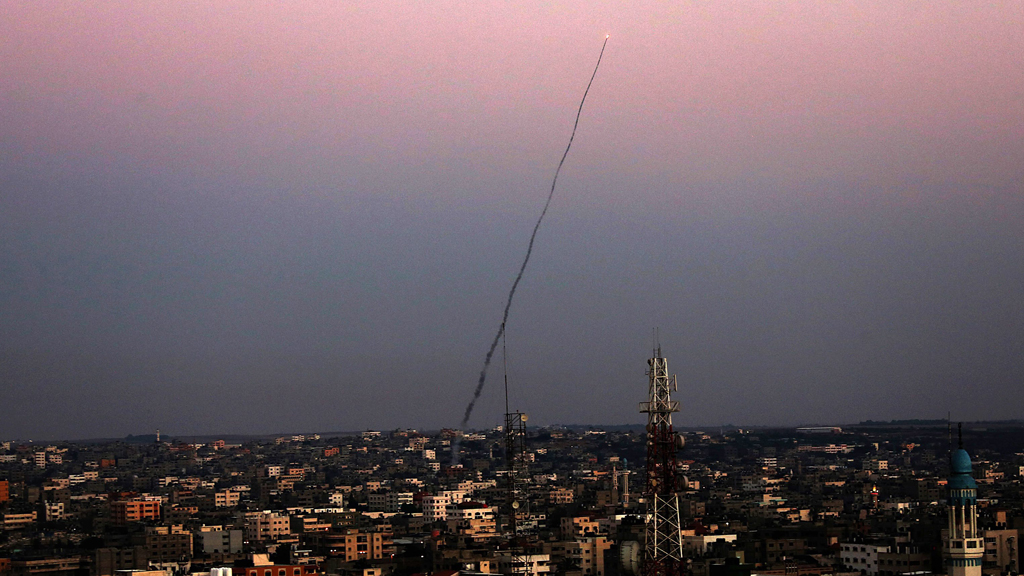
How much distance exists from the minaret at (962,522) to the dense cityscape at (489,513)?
732 millimetres

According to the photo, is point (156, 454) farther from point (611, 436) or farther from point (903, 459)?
point (903, 459)

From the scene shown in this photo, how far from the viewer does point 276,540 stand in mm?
65875

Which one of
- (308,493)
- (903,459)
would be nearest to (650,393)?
(308,493)

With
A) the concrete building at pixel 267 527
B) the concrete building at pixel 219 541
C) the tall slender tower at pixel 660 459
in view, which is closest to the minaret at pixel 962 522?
the tall slender tower at pixel 660 459

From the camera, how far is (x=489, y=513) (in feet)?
239

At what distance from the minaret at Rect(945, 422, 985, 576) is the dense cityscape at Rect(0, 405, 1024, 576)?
2.40ft

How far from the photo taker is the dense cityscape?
49.4 m

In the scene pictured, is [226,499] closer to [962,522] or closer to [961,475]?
[962,522]

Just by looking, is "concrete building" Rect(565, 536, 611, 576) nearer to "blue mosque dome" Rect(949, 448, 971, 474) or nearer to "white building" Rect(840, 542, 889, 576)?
"white building" Rect(840, 542, 889, 576)

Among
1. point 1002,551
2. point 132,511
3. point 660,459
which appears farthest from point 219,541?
point 660,459

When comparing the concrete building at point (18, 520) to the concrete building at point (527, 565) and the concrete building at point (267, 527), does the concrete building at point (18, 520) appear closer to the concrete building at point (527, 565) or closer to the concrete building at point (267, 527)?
the concrete building at point (267, 527)

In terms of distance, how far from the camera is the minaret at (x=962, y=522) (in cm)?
3575

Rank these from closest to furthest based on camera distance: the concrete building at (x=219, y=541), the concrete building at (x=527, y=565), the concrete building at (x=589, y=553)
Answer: the concrete building at (x=527, y=565), the concrete building at (x=589, y=553), the concrete building at (x=219, y=541)

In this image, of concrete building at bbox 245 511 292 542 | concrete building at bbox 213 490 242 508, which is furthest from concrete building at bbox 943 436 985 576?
concrete building at bbox 213 490 242 508
